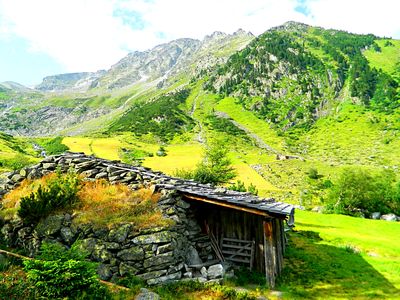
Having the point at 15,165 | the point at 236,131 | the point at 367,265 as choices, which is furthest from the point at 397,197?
the point at 236,131

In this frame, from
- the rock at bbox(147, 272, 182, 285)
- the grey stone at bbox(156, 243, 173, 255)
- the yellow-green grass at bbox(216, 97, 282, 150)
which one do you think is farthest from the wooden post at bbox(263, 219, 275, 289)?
the yellow-green grass at bbox(216, 97, 282, 150)

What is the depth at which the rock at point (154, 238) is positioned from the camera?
15.2 m

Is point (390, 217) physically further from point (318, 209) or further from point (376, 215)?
point (318, 209)

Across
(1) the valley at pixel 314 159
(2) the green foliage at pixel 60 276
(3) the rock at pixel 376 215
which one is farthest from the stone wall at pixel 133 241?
(3) the rock at pixel 376 215

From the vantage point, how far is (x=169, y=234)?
15664 millimetres

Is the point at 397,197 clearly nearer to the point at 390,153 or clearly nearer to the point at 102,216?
the point at 102,216

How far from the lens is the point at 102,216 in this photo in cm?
1598

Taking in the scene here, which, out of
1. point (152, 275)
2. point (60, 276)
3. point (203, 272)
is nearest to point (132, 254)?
point (152, 275)

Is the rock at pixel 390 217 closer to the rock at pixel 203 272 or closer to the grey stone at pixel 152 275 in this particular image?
the rock at pixel 203 272

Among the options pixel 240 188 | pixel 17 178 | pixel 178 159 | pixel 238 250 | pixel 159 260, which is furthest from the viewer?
pixel 178 159

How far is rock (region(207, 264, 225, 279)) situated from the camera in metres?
15.8

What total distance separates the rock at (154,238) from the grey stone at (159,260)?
64cm

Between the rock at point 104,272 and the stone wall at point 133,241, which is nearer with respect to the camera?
the rock at point 104,272

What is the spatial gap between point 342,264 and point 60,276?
18467mm
